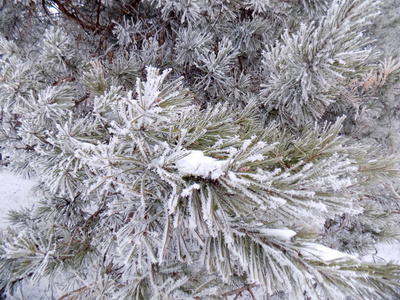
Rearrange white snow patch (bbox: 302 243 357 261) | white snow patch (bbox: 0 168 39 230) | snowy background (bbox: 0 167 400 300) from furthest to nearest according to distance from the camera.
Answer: white snow patch (bbox: 0 168 39 230)
snowy background (bbox: 0 167 400 300)
white snow patch (bbox: 302 243 357 261)

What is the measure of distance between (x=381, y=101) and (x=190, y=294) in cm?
260

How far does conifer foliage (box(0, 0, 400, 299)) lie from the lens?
763mm

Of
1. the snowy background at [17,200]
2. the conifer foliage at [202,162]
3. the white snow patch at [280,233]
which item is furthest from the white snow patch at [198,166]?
A: the snowy background at [17,200]

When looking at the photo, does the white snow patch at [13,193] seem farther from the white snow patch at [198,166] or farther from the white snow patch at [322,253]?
the white snow patch at [322,253]

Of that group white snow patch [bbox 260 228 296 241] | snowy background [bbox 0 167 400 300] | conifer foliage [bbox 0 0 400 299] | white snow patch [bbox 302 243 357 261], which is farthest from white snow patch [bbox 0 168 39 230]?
white snow patch [bbox 302 243 357 261]

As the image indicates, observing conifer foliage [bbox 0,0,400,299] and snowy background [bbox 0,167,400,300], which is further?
snowy background [bbox 0,167,400,300]

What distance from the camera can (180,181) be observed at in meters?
0.79

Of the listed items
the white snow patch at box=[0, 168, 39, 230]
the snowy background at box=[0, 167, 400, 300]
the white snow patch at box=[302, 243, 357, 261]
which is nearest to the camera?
the white snow patch at box=[302, 243, 357, 261]

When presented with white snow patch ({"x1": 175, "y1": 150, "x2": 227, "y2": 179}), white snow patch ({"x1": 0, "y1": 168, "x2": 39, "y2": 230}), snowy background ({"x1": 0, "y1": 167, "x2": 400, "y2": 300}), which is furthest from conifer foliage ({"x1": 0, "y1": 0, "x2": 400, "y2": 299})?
white snow patch ({"x1": 0, "y1": 168, "x2": 39, "y2": 230})

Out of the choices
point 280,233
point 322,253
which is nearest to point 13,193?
point 280,233

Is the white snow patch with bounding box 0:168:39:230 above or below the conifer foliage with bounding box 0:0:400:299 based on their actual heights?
above

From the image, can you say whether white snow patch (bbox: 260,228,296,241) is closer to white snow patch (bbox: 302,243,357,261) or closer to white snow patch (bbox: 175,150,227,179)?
white snow patch (bbox: 302,243,357,261)

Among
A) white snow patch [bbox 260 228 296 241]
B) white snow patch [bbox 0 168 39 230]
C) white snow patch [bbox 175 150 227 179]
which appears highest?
white snow patch [bbox 0 168 39 230]

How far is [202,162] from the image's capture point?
78 centimetres
